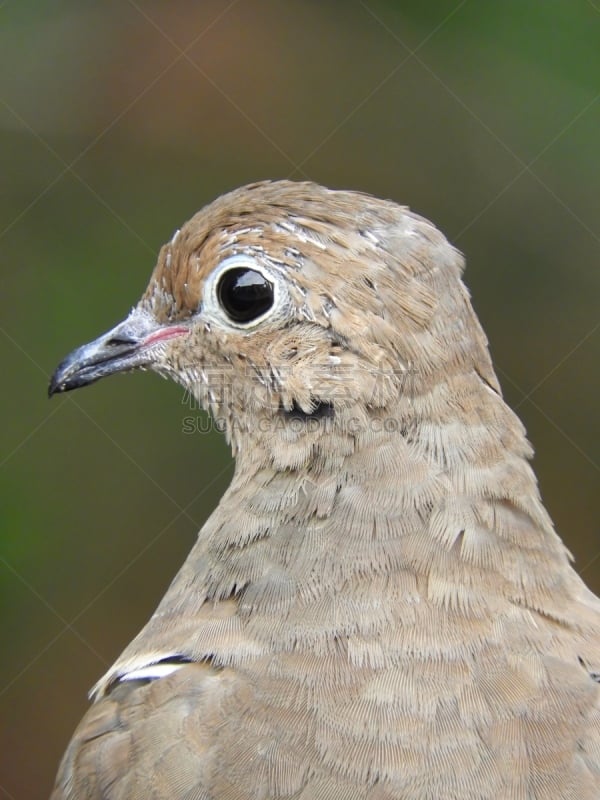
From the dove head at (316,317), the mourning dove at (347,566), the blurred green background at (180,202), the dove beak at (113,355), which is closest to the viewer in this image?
the mourning dove at (347,566)

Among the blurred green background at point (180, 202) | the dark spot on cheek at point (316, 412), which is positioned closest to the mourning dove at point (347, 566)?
the dark spot on cheek at point (316, 412)

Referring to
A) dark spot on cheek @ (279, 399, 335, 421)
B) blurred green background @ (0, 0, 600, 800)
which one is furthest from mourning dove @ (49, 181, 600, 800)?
blurred green background @ (0, 0, 600, 800)

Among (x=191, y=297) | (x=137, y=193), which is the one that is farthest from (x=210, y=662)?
(x=137, y=193)

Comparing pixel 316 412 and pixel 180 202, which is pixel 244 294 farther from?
pixel 180 202

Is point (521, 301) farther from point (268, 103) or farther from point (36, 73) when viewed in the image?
point (36, 73)

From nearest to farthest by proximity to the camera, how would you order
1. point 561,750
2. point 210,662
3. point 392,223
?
point 561,750 → point 210,662 → point 392,223

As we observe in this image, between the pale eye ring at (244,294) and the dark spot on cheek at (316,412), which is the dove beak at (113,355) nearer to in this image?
the pale eye ring at (244,294)
